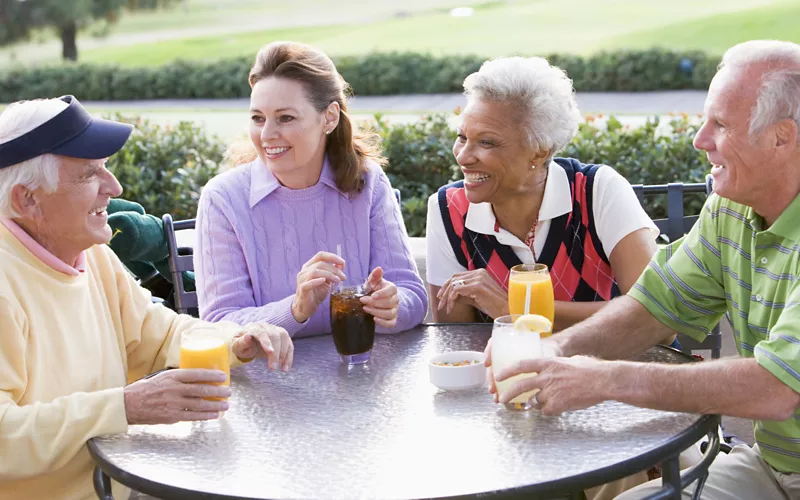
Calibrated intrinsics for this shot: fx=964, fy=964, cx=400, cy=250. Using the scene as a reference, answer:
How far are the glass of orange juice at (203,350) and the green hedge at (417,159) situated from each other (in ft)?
10.5

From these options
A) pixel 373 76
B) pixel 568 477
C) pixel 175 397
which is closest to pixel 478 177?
pixel 175 397

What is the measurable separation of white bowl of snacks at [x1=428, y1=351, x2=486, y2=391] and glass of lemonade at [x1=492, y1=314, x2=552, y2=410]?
123 millimetres

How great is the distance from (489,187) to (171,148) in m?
3.43

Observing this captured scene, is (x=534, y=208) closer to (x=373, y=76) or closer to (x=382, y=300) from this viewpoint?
(x=382, y=300)

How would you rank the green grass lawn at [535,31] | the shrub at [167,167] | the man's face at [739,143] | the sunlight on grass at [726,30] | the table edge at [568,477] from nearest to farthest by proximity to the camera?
the table edge at [568,477], the man's face at [739,143], the shrub at [167,167], the sunlight on grass at [726,30], the green grass lawn at [535,31]

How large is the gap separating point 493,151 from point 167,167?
3431mm

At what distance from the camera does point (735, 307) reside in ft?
8.20

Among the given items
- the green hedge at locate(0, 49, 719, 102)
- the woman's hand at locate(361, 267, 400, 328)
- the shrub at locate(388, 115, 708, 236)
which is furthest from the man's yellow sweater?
the green hedge at locate(0, 49, 719, 102)

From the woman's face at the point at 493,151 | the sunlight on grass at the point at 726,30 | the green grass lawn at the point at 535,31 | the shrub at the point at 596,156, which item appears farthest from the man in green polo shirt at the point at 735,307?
the sunlight on grass at the point at 726,30

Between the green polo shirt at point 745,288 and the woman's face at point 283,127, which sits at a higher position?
the woman's face at point 283,127

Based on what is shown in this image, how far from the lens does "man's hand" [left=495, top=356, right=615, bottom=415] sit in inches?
82.4

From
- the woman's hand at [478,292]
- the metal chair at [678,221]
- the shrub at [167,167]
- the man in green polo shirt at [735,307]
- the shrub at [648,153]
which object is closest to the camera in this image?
the man in green polo shirt at [735,307]

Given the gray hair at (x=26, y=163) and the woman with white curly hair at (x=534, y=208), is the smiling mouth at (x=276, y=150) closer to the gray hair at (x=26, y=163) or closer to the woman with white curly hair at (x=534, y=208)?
the woman with white curly hair at (x=534, y=208)

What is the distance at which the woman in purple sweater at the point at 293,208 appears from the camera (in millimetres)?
3084
